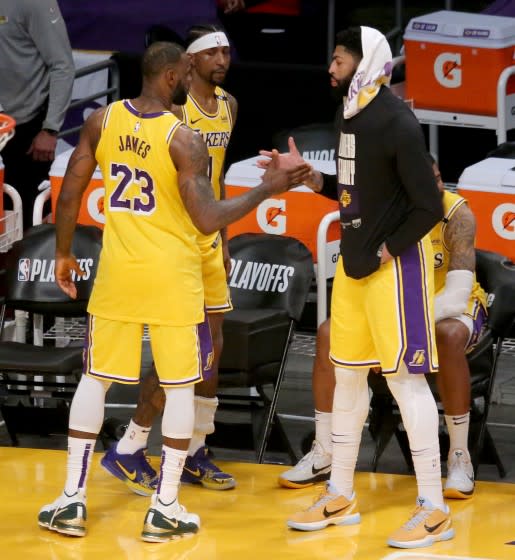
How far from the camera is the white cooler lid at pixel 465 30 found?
8.59 meters

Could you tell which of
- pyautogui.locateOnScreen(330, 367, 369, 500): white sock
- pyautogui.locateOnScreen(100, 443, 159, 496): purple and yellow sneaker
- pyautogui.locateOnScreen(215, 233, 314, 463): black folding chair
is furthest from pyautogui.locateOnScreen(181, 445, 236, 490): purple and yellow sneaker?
pyautogui.locateOnScreen(330, 367, 369, 500): white sock

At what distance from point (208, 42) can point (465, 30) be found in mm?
2277

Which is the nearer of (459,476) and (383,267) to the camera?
(383,267)

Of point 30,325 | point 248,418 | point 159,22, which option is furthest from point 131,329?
point 159,22

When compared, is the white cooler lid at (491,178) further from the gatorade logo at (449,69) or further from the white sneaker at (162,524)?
the white sneaker at (162,524)

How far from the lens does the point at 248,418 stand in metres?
7.59

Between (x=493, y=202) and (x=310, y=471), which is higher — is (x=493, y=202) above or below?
Answer: above

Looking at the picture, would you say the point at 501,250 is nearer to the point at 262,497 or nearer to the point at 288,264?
the point at 288,264

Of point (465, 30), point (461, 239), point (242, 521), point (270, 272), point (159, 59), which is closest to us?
point (159, 59)

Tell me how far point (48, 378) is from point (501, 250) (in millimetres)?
2197

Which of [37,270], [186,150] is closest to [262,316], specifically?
[37,270]

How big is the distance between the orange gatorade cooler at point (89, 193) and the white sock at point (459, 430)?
2.11 m

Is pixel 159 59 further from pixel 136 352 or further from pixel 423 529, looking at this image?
pixel 423 529

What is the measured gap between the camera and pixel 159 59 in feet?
18.6
